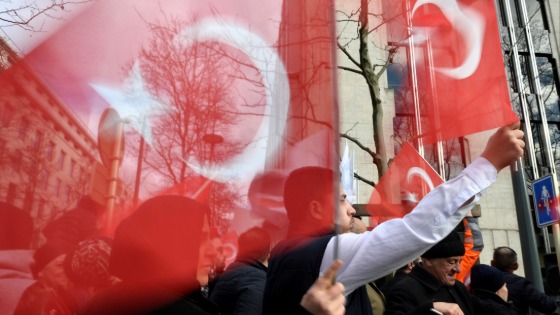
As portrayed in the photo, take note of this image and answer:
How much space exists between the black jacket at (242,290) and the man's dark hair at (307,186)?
178 centimetres

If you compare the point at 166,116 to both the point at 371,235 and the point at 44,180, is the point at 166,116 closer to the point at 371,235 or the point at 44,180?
the point at 44,180

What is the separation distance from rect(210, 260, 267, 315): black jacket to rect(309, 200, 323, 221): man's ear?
5.61 ft

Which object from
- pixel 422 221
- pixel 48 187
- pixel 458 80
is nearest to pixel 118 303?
pixel 48 187

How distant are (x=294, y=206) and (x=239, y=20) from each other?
1.71 ft

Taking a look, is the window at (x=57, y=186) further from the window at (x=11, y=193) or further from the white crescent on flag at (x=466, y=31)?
the white crescent on flag at (x=466, y=31)

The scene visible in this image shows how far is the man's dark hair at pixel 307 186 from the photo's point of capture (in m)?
1.35

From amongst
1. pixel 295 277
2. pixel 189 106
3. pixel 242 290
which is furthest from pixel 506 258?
pixel 189 106

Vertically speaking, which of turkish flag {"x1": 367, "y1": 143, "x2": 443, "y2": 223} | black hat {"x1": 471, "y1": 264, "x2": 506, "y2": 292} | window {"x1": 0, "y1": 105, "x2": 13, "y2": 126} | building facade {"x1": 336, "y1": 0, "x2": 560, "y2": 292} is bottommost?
black hat {"x1": 471, "y1": 264, "x2": 506, "y2": 292}

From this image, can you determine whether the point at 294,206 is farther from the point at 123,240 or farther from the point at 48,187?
the point at 48,187

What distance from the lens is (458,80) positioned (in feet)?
9.50

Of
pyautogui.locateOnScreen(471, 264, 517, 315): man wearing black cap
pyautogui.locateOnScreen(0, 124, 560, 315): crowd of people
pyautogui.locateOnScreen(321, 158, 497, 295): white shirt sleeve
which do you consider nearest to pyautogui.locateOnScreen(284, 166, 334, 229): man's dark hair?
pyautogui.locateOnScreen(0, 124, 560, 315): crowd of people

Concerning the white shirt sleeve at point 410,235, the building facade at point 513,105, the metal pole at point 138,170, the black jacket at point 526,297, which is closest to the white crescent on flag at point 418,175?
the black jacket at point 526,297

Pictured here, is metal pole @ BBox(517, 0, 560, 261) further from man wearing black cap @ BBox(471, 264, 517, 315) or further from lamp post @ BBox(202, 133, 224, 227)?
lamp post @ BBox(202, 133, 224, 227)

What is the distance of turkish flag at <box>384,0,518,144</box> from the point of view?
8.48 feet
